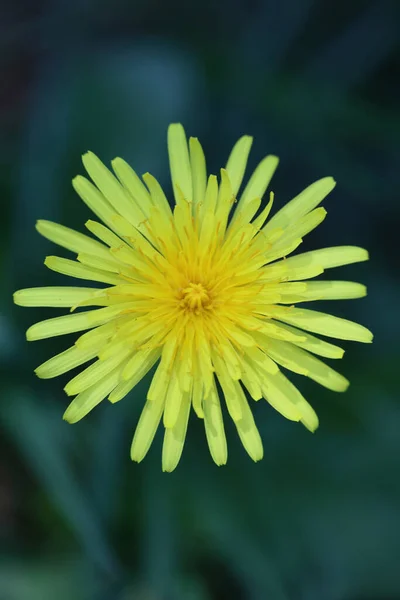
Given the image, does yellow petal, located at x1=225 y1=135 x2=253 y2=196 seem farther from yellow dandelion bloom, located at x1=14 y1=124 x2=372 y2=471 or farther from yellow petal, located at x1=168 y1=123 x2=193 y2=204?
yellow petal, located at x1=168 y1=123 x2=193 y2=204

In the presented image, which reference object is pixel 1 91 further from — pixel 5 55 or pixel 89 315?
pixel 89 315

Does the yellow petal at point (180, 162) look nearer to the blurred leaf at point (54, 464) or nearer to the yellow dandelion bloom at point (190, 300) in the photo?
the yellow dandelion bloom at point (190, 300)

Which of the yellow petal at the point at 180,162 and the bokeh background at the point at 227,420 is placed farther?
the bokeh background at the point at 227,420

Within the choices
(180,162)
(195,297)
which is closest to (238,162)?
(180,162)

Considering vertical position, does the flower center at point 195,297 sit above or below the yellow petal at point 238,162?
below

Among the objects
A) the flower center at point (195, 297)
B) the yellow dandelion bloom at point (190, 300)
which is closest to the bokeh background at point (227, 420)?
the yellow dandelion bloom at point (190, 300)

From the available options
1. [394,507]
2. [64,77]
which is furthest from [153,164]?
[394,507]

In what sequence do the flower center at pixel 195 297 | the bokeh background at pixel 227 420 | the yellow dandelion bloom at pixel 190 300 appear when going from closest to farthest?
the yellow dandelion bloom at pixel 190 300
the flower center at pixel 195 297
the bokeh background at pixel 227 420
